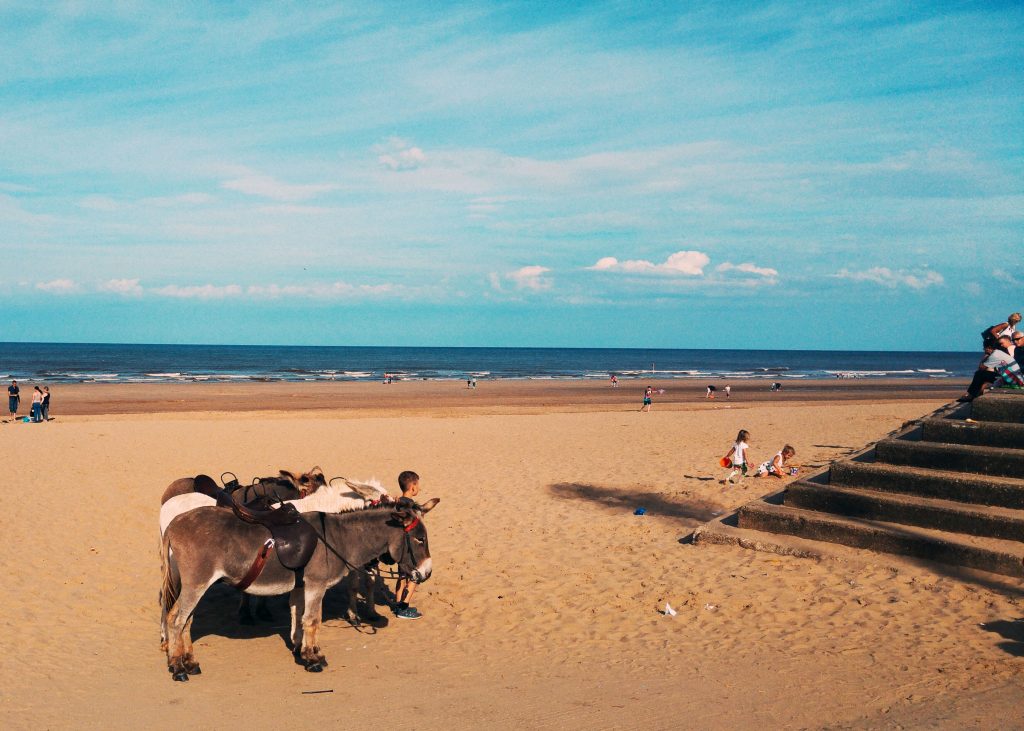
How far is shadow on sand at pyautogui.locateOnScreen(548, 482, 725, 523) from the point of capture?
Answer: 13.6 metres

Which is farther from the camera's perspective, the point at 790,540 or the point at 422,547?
the point at 790,540

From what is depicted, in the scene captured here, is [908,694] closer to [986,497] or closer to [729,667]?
[729,667]

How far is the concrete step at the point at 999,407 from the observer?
1158 cm

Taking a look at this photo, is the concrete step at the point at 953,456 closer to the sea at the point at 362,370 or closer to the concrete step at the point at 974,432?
the concrete step at the point at 974,432

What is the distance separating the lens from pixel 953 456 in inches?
439

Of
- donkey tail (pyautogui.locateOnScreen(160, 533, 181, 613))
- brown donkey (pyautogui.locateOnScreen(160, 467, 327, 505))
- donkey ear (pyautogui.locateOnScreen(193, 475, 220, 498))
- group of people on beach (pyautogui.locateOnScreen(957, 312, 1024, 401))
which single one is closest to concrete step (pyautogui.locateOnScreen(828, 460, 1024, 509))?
group of people on beach (pyautogui.locateOnScreen(957, 312, 1024, 401))

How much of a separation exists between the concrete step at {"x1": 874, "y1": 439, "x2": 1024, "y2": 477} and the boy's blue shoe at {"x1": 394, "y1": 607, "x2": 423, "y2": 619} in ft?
24.8

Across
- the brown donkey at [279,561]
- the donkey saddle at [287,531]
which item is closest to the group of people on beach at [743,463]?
the brown donkey at [279,561]

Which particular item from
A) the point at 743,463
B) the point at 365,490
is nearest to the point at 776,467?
the point at 743,463

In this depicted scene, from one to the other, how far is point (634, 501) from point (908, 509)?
17.2 ft

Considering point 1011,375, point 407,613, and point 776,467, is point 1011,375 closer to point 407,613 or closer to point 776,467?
point 776,467

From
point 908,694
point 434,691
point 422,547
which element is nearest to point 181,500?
point 422,547

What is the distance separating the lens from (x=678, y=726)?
19.4ft

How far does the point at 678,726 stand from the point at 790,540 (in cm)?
535
